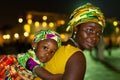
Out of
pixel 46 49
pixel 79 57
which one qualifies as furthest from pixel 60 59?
pixel 46 49

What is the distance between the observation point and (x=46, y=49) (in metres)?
3.51

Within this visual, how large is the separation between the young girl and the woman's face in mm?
201

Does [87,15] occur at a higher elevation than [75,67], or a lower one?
higher

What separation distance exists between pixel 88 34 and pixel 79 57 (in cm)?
42

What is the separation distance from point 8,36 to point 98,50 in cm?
3171

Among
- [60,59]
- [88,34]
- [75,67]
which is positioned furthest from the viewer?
[88,34]

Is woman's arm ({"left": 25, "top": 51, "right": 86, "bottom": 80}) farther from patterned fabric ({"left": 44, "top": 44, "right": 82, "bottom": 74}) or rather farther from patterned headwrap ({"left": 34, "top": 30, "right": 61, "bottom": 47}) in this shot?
patterned headwrap ({"left": 34, "top": 30, "right": 61, "bottom": 47})

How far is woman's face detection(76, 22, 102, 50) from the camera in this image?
11.2ft

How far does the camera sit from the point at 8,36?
186 ft

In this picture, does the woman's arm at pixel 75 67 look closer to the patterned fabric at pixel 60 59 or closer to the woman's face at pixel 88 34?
the patterned fabric at pixel 60 59

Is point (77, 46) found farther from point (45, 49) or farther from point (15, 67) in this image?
point (15, 67)

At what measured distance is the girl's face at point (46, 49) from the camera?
346 cm

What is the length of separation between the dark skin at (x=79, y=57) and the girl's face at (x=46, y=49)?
5.1 inches

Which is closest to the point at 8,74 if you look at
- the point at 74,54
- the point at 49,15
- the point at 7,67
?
the point at 7,67
